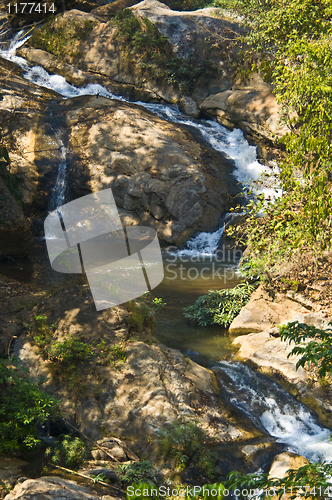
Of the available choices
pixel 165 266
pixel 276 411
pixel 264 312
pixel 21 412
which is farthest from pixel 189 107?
pixel 21 412

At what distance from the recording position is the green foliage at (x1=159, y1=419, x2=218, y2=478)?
4.81m

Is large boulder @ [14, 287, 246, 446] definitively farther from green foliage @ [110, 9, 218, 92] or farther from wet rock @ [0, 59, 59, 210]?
green foliage @ [110, 9, 218, 92]

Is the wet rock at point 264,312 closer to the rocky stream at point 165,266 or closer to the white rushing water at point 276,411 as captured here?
the rocky stream at point 165,266

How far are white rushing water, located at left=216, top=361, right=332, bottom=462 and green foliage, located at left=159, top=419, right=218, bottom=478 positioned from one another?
1.26 metres

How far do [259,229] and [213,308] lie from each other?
2006mm

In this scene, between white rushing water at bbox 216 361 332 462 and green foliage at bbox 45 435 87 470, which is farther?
white rushing water at bbox 216 361 332 462

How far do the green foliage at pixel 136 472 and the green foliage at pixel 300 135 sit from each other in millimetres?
3155

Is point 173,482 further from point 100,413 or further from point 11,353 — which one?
point 11,353

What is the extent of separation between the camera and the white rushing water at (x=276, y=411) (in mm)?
5594

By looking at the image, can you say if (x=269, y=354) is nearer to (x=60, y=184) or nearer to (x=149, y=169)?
(x=149, y=169)

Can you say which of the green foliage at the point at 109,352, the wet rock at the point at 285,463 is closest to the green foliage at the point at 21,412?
the green foliage at the point at 109,352

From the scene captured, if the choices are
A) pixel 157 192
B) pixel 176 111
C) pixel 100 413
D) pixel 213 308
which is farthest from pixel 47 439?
pixel 176 111

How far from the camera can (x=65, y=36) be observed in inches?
808

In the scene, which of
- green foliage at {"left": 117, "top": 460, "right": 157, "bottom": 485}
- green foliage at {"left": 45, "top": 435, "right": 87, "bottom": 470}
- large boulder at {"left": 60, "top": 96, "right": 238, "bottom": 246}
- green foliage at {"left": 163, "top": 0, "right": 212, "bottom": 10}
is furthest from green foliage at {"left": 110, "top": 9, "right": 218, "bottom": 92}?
green foliage at {"left": 117, "top": 460, "right": 157, "bottom": 485}
